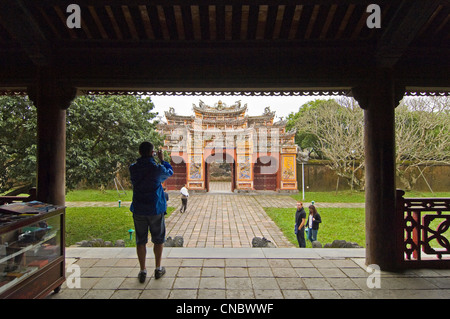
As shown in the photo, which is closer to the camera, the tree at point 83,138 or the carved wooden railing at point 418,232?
the carved wooden railing at point 418,232

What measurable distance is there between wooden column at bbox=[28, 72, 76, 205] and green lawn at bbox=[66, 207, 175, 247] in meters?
3.44

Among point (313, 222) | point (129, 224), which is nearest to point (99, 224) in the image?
point (129, 224)

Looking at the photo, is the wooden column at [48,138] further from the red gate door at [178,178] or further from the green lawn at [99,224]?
the red gate door at [178,178]

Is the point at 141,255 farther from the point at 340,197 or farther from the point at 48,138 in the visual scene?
the point at 340,197

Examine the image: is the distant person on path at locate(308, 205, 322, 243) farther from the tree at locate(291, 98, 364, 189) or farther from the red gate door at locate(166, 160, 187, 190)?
the red gate door at locate(166, 160, 187, 190)

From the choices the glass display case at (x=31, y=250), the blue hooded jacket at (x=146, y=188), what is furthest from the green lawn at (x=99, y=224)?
the blue hooded jacket at (x=146, y=188)

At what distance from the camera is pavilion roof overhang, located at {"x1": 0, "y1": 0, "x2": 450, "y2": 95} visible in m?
2.98

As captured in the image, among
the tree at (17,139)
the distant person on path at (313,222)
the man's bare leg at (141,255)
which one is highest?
the tree at (17,139)

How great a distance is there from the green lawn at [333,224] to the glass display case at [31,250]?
5328mm

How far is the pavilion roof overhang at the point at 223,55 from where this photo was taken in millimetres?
2982

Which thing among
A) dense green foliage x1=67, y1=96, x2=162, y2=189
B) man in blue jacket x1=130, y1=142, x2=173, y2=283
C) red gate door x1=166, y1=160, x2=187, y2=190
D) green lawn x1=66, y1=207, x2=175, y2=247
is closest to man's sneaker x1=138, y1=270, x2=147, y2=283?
man in blue jacket x1=130, y1=142, x2=173, y2=283

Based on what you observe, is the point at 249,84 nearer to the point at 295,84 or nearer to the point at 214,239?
the point at 295,84
